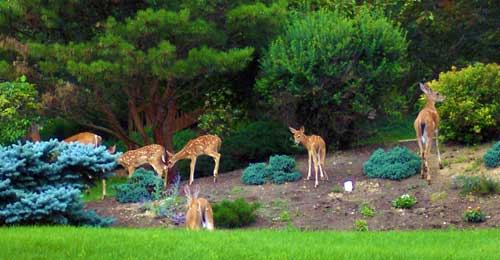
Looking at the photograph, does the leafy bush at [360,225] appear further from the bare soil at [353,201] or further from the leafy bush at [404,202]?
the leafy bush at [404,202]

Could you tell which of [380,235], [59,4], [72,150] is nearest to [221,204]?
[72,150]

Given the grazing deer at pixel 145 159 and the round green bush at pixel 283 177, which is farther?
the grazing deer at pixel 145 159

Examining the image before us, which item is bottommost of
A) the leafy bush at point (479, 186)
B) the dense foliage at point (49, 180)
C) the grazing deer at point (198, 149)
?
the leafy bush at point (479, 186)

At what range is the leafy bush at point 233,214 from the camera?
654 inches

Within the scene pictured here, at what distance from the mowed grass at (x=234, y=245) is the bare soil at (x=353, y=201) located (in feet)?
8.12

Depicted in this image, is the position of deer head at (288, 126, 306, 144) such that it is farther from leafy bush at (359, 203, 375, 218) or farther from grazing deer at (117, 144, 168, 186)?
leafy bush at (359, 203, 375, 218)

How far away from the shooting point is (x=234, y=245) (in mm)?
11906

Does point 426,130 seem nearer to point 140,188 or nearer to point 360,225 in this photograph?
point 360,225

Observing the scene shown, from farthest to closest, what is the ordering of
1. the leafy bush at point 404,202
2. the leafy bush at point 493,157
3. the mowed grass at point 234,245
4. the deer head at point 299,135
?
1. the deer head at point 299,135
2. the leafy bush at point 493,157
3. the leafy bush at point 404,202
4. the mowed grass at point 234,245

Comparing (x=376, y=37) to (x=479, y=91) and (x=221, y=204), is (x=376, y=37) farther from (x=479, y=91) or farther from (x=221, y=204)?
(x=221, y=204)

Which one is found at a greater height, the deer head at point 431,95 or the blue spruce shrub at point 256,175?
the deer head at point 431,95

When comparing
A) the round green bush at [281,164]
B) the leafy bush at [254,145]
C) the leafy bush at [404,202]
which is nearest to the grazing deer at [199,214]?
the leafy bush at [404,202]

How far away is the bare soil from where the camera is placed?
650 inches

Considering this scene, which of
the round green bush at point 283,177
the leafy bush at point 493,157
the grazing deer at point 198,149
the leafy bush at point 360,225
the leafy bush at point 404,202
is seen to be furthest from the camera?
the grazing deer at point 198,149
